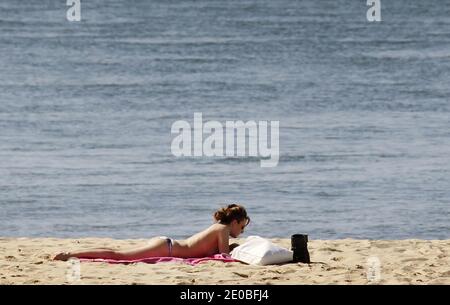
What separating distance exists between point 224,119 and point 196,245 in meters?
11.9

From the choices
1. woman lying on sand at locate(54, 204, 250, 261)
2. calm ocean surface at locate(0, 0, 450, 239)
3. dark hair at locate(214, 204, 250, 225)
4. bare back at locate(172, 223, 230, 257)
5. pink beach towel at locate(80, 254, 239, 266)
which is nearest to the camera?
pink beach towel at locate(80, 254, 239, 266)

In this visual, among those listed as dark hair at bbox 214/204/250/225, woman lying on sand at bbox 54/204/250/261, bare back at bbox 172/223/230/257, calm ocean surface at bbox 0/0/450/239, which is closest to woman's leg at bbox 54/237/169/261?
woman lying on sand at bbox 54/204/250/261

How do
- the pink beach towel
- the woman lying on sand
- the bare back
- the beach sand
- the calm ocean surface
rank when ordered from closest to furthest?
the beach sand < the pink beach towel < the woman lying on sand < the bare back < the calm ocean surface

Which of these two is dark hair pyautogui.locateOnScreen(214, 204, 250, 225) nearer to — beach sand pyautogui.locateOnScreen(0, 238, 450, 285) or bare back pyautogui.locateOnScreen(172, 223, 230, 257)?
bare back pyautogui.locateOnScreen(172, 223, 230, 257)

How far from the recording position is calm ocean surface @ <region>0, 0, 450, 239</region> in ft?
55.3

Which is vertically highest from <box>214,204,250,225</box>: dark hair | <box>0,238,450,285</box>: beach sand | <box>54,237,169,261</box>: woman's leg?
<box>214,204,250,225</box>: dark hair

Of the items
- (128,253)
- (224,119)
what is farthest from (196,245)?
(224,119)

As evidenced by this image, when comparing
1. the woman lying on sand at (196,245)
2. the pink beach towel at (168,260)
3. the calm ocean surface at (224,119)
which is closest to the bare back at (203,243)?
the woman lying on sand at (196,245)

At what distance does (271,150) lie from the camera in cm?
2106

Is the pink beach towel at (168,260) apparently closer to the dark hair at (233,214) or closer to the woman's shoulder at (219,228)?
the woman's shoulder at (219,228)

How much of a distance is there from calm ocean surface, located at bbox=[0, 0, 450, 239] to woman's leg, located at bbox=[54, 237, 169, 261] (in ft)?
9.87

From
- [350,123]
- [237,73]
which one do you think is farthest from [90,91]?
[350,123]

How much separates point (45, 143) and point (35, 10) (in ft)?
91.5

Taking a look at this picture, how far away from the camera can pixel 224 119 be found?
2438cm
